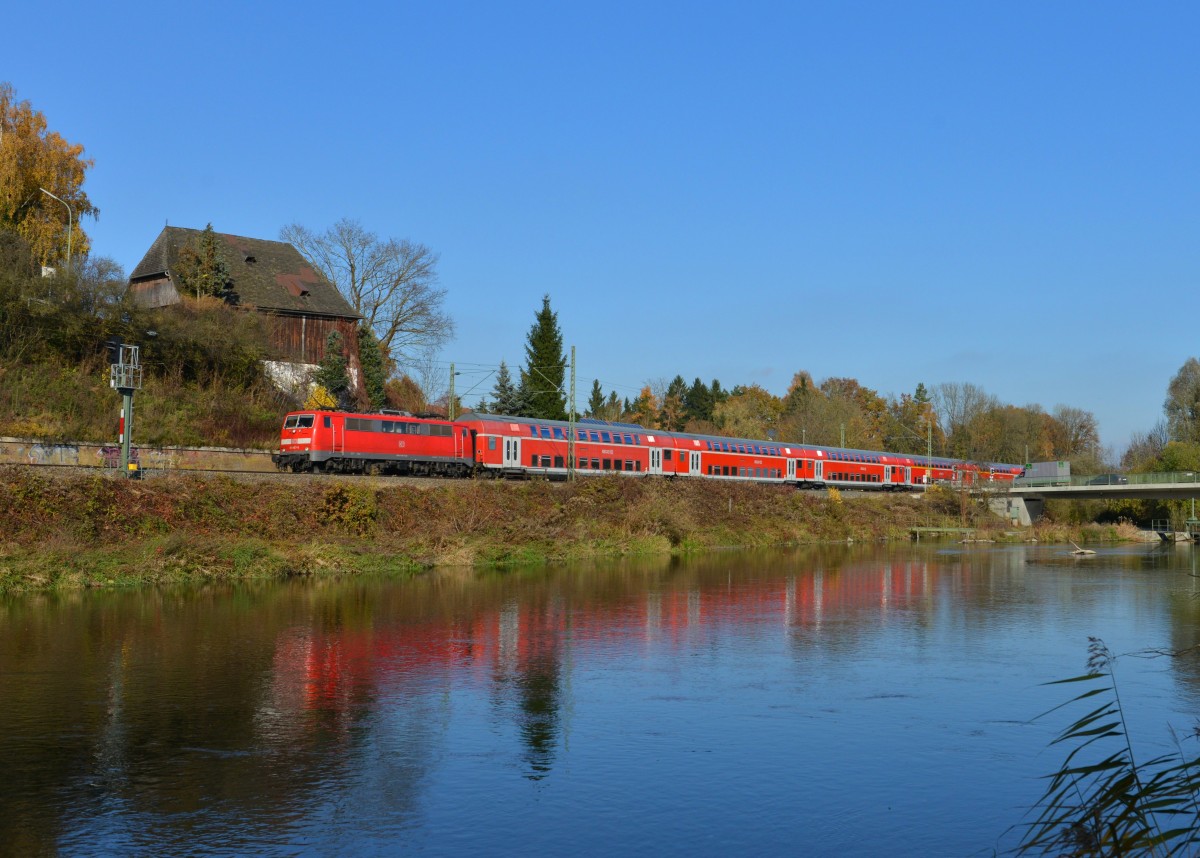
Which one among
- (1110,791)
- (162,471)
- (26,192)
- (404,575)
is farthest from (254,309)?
(1110,791)

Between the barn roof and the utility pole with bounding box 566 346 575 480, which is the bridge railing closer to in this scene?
the utility pole with bounding box 566 346 575 480

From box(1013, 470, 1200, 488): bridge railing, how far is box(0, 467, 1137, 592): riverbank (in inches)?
1026

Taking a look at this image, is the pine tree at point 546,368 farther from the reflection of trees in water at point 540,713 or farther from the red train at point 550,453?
the reflection of trees in water at point 540,713

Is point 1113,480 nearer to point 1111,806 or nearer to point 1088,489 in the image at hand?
point 1088,489

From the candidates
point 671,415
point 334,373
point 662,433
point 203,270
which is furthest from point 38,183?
point 671,415

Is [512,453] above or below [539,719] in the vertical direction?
above

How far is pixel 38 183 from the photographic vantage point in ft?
194

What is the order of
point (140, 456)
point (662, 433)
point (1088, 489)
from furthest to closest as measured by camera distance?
1. point (1088, 489)
2. point (662, 433)
3. point (140, 456)

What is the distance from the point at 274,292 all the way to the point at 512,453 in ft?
69.6

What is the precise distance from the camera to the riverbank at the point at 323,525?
1297 inches

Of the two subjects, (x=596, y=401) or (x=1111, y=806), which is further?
(x=596, y=401)

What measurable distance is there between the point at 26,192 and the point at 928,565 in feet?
166

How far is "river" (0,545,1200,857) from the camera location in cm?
1199

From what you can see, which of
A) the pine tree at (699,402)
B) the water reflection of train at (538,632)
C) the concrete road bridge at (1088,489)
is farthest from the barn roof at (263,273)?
the pine tree at (699,402)
